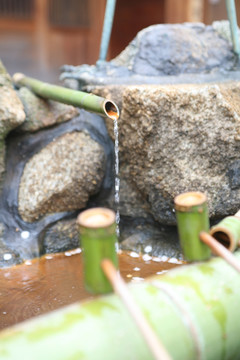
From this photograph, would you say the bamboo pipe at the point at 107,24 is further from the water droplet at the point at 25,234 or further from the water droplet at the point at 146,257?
the water droplet at the point at 146,257

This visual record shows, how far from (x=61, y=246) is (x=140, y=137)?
0.96m

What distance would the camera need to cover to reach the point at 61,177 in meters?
3.08

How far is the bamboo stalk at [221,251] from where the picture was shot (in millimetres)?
1331

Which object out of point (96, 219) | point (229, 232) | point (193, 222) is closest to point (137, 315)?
point (96, 219)

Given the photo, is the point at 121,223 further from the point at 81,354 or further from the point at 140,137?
the point at 81,354

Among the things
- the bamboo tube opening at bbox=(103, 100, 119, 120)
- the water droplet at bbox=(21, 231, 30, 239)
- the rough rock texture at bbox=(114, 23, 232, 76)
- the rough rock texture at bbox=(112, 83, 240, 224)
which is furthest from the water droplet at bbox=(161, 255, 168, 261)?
the rough rock texture at bbox=(114, 23, 232, 76)

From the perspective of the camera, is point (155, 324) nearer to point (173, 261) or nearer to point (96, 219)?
point (96, 219)

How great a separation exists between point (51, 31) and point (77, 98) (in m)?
4.24

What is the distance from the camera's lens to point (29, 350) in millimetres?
1075

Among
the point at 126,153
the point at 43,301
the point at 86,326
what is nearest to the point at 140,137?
the point at 126,153

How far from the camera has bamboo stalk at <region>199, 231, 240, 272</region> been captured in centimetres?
133

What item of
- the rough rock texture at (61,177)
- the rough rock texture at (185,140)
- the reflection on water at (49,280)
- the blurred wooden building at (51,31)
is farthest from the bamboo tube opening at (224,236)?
the blurred wooden building at (51,31)

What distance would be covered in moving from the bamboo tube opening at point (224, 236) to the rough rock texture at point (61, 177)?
1.52 meters

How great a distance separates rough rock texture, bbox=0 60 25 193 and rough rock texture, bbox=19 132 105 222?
0.75 feet
